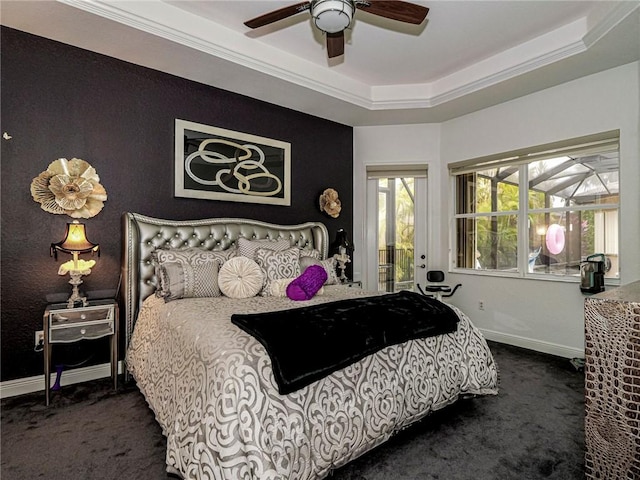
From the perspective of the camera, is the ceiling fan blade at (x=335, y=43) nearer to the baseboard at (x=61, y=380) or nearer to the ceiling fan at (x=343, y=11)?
the ceiling fan at (x=343, y=11)

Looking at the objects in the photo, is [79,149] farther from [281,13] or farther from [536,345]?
[536,345]

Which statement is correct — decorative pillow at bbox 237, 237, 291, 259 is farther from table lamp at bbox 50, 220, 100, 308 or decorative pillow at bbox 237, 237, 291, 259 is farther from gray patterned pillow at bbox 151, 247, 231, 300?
table lamp at bbox 50, 220, 100, 308

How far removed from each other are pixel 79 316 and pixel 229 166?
2.02 meters

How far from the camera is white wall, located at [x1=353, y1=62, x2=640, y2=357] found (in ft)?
10.6

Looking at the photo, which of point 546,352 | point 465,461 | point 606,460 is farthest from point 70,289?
point 546,352

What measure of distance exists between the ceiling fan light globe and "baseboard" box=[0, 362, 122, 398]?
323 centimetres

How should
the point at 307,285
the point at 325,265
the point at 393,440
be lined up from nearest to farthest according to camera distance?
the point at 393,440
the point at 307,285
the point at 325,265

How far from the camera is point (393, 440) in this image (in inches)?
82.6

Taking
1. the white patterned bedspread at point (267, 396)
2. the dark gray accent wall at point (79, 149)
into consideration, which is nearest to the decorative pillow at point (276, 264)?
the white patterned bedspread at point (267, 396)

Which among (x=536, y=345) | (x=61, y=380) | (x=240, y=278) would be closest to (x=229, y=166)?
(x=240, y=278)

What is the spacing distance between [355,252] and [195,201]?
92.6 inches

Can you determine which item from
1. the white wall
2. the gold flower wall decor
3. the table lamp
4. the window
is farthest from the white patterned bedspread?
the window

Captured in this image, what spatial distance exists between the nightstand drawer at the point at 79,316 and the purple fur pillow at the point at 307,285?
1453 mm

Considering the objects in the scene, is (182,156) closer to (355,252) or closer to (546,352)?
(355,252)
